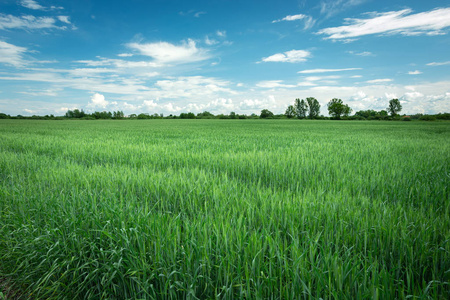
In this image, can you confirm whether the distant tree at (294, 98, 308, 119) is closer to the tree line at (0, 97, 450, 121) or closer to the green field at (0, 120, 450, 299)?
the tree line at (0, 97, 450, 121)

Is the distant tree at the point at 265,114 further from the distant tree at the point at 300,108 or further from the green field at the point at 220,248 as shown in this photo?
the green field at the point at 220,248

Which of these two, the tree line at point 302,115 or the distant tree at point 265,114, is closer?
the tree line at point 302,115

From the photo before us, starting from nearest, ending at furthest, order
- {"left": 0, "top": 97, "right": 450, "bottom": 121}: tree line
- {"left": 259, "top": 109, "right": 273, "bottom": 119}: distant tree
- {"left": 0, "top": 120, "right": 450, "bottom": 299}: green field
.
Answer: {"left": 0, "top": 120, "right": 450, "bottom": 299}: green field, {"left": 0, "top": 97, "right": 450, "bottom": 121}: tree line, {"left": 259, "top": 109, "right": 273, "bottom": 119}: distant tree

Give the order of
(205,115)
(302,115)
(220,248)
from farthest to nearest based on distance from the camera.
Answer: (302,115) → (205,115) → (220,248)

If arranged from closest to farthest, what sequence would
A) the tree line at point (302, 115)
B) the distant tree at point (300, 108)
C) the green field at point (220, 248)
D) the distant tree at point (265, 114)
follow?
the green field at point (220, 248), the tree line at point (302, 115), the distant tree at point (265, 114), the distant tree at point (300, 108)

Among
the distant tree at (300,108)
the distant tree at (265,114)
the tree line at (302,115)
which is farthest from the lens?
the distant tree at (300,108)

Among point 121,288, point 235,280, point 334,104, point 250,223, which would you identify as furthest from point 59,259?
point 334,104

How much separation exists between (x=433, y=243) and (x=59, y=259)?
3.18 metres

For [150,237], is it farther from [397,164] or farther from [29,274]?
[397,164]

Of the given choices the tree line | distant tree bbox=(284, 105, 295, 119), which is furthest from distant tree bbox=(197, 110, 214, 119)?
distant tree bbox=(284, 105, 295, 119)

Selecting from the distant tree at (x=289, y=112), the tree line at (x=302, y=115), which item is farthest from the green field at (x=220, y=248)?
the distant tree at (x=289, y=112)

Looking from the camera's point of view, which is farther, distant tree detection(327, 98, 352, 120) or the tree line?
distant tree detection(327, 98, 352, 120)

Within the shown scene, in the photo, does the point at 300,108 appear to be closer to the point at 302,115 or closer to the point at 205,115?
the point at 302,115

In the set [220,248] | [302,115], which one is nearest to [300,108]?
[302,115]
